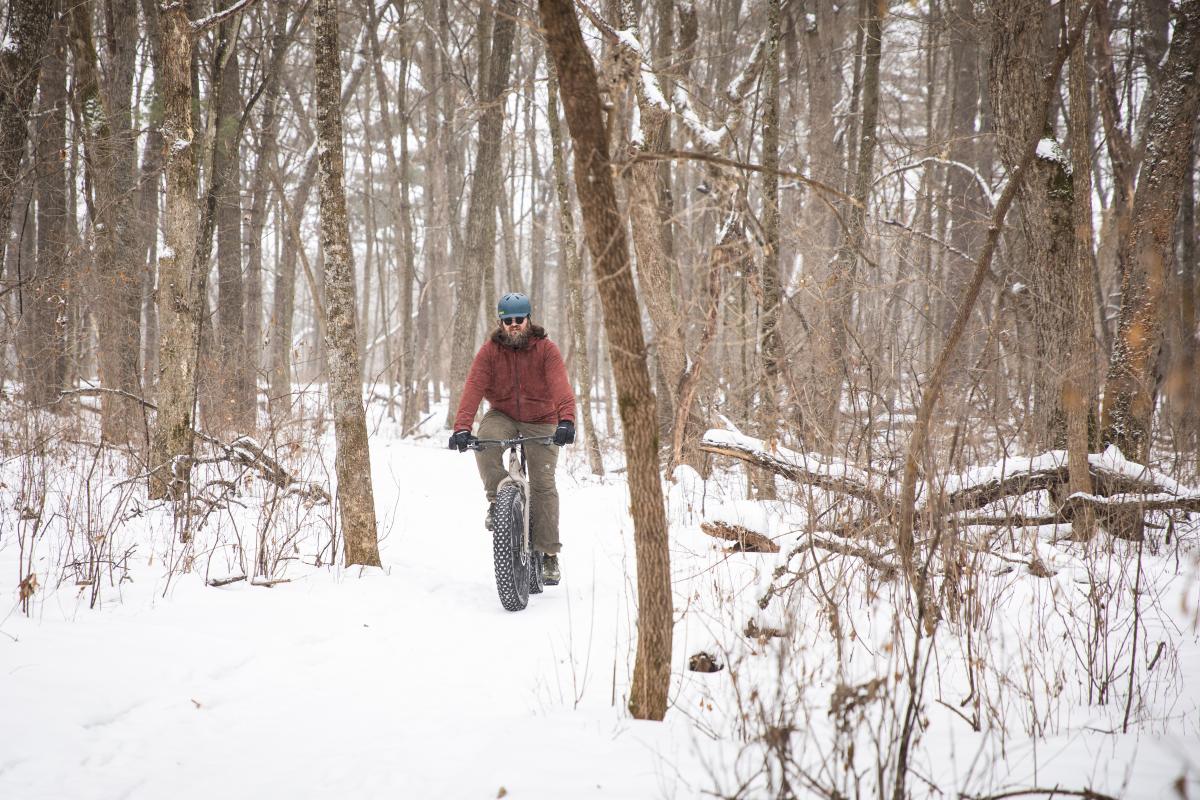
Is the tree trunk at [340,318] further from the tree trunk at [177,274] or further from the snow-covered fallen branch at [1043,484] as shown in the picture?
the snow-covered fallen branch at [1043,484]

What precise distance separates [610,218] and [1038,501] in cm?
452

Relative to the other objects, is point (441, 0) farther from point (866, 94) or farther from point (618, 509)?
point (618, 509)

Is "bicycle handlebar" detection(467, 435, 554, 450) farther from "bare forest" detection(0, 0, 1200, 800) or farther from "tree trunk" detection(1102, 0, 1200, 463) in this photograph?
"tree trunk" detection(1102, 0, 1200, 463)

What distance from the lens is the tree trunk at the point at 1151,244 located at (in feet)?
18.2

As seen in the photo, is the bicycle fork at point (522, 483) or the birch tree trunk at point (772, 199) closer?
the bicycle fork at point (522, 483)

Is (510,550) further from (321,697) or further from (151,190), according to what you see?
(151,190)

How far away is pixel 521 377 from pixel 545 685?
230 cm

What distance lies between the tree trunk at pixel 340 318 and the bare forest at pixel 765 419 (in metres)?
0.02

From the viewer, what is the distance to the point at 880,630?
11.8 ft

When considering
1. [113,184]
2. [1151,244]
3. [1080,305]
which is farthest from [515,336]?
[113,184]

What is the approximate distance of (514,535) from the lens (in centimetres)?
428

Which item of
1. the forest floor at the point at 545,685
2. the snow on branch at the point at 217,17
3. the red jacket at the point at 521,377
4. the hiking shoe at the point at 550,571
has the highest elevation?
the snow on branch at the point at 217,17

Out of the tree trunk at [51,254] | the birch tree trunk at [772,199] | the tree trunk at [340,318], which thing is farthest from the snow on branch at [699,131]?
the tree trunk at [51,254]

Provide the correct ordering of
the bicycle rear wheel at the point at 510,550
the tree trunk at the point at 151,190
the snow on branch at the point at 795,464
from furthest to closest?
1. the tree trunk at the point at 151,190
2. the snow on branch at the point at 795,464
3. the bicycle rear wheel at the point at 510,550
